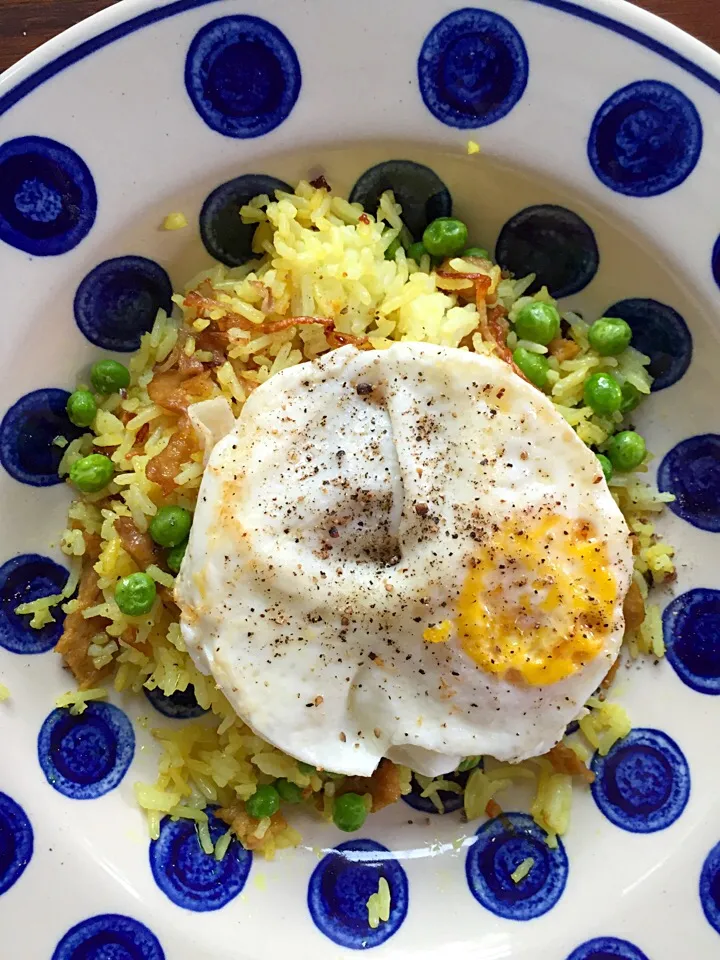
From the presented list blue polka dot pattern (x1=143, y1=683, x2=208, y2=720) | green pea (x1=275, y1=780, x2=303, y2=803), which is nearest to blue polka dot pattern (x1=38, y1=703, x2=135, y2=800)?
blue polka dot pattern (x1=143, y1=683, x2=208, y2=720)

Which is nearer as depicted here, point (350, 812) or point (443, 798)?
point (350, 812)

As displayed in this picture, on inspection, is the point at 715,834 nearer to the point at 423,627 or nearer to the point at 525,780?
the point at 525,780

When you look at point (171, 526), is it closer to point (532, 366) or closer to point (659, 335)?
point (532, 366)

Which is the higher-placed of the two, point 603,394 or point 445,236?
point 445,236

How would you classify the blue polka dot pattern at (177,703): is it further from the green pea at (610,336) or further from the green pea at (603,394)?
the green pea at (610,336)

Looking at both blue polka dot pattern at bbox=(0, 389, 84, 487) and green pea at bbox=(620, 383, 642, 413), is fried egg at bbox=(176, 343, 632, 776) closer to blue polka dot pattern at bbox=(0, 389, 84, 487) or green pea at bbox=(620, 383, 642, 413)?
green pea at bbox=(620, 383, 642, 413)

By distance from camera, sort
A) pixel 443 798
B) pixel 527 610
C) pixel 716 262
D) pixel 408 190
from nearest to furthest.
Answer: pixel 527 610 < pixel 716 262 < pixel 408 190 < pixel 443 798

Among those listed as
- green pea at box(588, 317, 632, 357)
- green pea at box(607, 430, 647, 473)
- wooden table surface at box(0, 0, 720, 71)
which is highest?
wooden table surface at box(0, 0, 720, 71)

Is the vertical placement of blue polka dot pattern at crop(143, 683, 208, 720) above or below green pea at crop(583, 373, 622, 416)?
below

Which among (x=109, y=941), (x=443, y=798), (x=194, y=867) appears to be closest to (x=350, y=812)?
(x=443, y=798)
